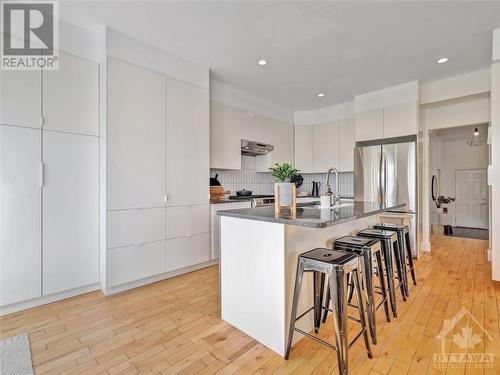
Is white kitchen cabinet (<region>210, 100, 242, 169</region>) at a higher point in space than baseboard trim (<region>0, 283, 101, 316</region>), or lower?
higher

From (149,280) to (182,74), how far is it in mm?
2558

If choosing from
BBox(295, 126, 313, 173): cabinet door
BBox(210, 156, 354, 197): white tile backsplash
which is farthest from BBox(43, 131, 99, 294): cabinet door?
BBox(295, 126, 313, 173): cabinet door

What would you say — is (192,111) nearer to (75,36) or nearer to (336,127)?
(75,36)

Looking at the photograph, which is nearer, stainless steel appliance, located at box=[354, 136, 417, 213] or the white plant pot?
the white plant pot

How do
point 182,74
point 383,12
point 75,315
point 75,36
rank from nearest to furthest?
point 75,315 < point 383,12 < point 75,36 < point 182,74

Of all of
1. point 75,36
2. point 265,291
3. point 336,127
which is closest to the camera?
point 265,291

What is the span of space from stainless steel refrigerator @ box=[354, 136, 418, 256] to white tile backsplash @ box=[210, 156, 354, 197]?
3.11 feet

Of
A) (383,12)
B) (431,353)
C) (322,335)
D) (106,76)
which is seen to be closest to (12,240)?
(106,76)

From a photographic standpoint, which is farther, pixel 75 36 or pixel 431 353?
pixel 75 36

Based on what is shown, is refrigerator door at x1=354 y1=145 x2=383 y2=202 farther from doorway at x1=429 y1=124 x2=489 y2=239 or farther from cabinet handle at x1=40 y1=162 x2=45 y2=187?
cabinet handle at x1=40 y1=162 x2=45 y2=187

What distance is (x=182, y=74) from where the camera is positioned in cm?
307

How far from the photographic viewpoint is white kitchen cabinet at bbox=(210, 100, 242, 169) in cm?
379

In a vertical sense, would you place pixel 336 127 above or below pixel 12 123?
above

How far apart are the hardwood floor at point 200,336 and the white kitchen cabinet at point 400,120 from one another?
2.27m
